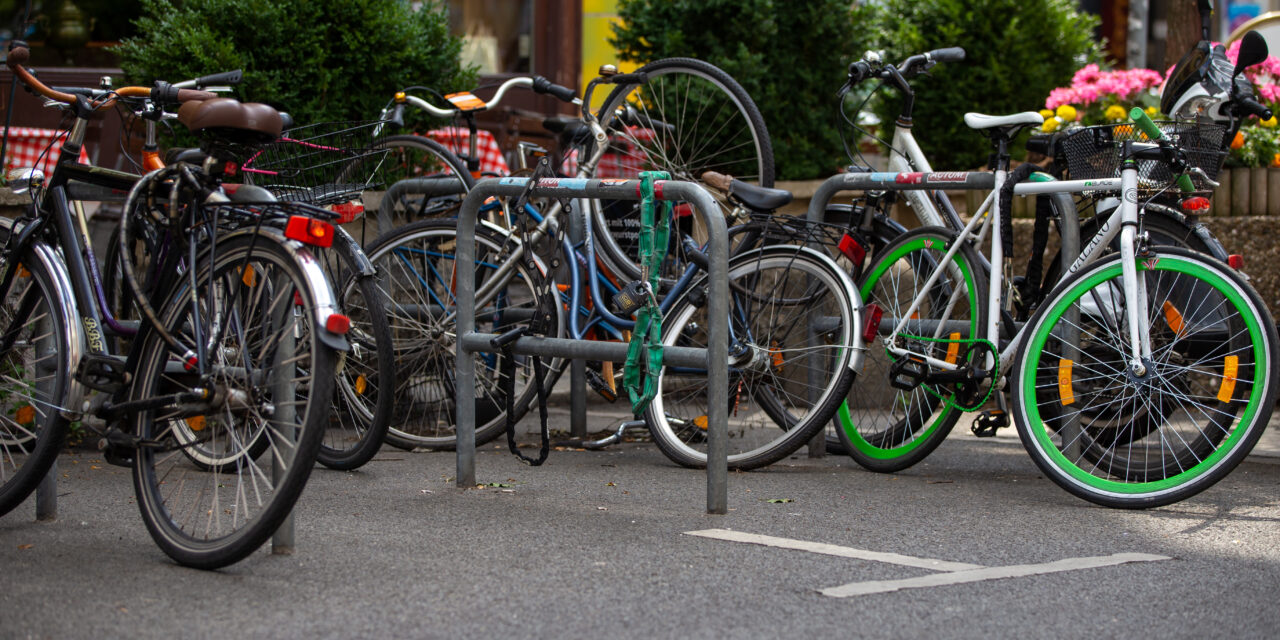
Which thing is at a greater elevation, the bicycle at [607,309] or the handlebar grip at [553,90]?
the handlebar grip at [553,90]

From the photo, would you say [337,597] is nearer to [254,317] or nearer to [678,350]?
[254,317]

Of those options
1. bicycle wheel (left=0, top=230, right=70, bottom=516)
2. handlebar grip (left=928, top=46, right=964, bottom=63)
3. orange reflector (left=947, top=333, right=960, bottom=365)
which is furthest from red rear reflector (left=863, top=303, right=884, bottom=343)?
bicycle wheel (left=0, top=230, right=70, bottom=516)

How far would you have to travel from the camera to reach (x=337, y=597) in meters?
3.04

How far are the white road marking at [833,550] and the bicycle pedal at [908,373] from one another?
114 centimetres

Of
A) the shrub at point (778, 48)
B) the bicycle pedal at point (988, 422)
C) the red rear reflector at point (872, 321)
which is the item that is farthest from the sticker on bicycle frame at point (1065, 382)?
the shrub at point (778, 48)

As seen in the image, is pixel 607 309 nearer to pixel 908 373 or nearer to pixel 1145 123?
pixel 908 373

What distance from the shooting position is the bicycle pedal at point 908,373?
460cm

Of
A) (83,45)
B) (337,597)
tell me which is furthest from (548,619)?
(83,45)

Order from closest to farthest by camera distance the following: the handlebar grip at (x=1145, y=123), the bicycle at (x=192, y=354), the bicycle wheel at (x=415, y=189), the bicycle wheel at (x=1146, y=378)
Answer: the bicycle at (x=192, y=354)
the bicycle wheel at (x=1146, y=378)
the handlebar grip at (x=1145, y=123)
the bicycle wheel at (x=415, y=189)

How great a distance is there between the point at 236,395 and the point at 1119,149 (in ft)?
9.42

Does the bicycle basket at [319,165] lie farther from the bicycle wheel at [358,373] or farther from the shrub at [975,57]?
the shrub at [975,57]

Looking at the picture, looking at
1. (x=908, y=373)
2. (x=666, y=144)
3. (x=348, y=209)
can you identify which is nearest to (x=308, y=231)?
(x=348, y=209)

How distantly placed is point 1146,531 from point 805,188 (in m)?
3.88

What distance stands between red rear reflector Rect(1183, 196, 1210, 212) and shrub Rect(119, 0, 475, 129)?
3.73 m
